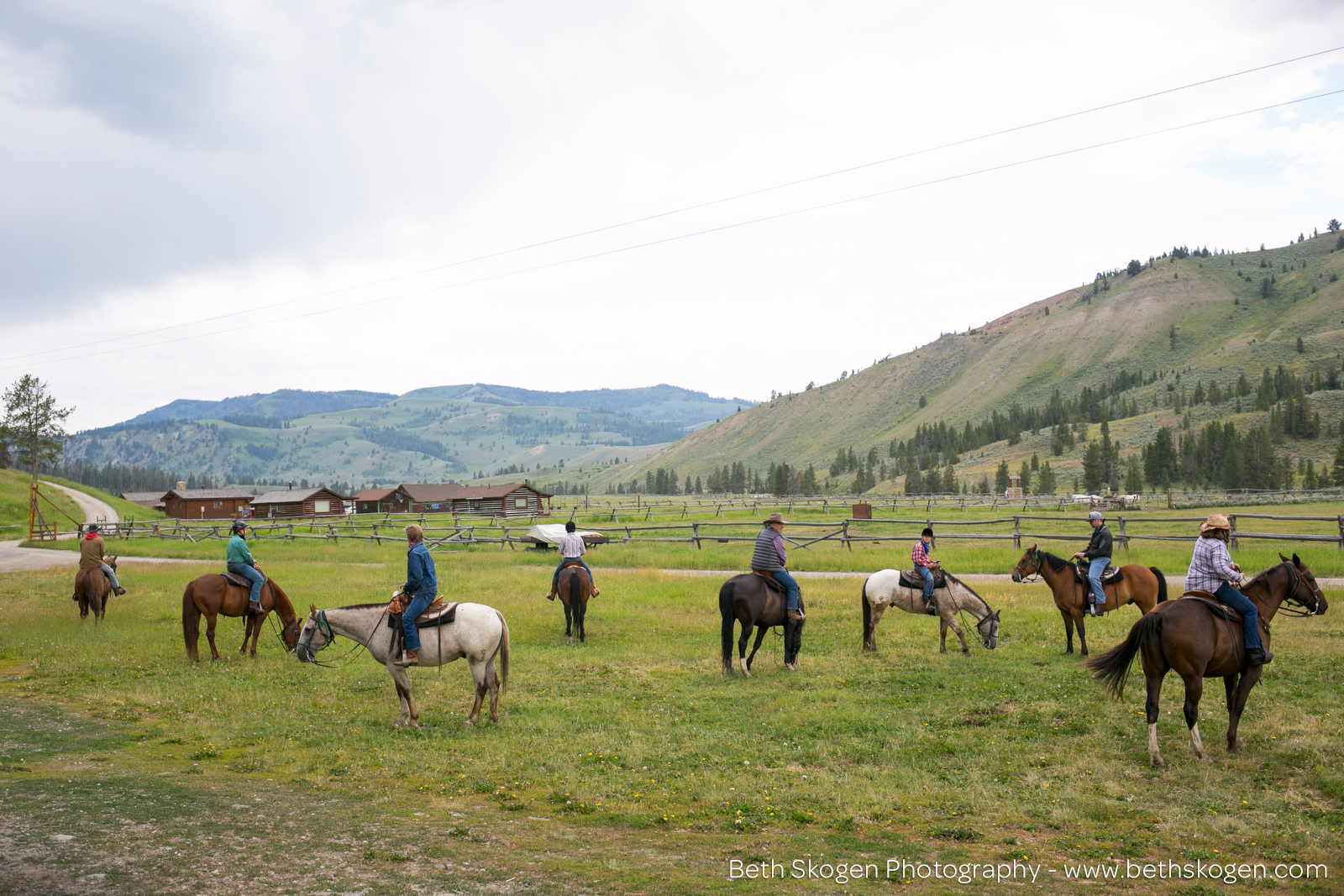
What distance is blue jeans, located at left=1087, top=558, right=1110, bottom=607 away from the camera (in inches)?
561

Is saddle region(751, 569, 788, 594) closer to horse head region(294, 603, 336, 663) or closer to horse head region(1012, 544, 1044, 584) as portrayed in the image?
horse head region(1012, 544, 1044, 584)

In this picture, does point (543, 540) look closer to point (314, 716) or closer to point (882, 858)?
point (314, 716)

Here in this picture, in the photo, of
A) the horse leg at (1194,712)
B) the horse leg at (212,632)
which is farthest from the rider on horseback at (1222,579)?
the horse leg at (212,632)

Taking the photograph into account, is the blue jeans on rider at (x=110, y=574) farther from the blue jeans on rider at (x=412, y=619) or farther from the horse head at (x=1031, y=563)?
the horse head at (x=1031, y=563)

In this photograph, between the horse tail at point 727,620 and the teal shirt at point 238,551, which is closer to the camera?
the horse tail at point 727,620

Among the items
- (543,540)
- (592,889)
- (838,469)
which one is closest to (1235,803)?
(592,889)

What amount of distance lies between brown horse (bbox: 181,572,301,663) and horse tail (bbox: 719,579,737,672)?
8412mm

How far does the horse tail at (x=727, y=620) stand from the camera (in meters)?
13.2

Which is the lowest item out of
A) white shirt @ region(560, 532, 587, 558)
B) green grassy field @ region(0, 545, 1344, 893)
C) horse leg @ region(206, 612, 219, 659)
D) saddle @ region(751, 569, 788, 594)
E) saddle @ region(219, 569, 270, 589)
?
green grassy field @ region(0, 545, 1344, 893)

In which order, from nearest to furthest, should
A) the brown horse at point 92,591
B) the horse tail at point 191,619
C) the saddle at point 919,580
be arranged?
1. the saddle at point 919,580
2. the horse tail at point 191,619
3. the brown horse at point 92,591

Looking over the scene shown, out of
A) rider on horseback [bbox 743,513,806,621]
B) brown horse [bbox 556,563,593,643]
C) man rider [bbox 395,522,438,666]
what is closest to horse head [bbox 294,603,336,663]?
man rider [bbox 395,522,438,666]

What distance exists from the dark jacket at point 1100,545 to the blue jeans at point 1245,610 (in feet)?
17.8

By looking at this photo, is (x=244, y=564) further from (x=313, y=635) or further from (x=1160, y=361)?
(x=1160, y=361)

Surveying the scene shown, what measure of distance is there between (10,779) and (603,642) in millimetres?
10227
